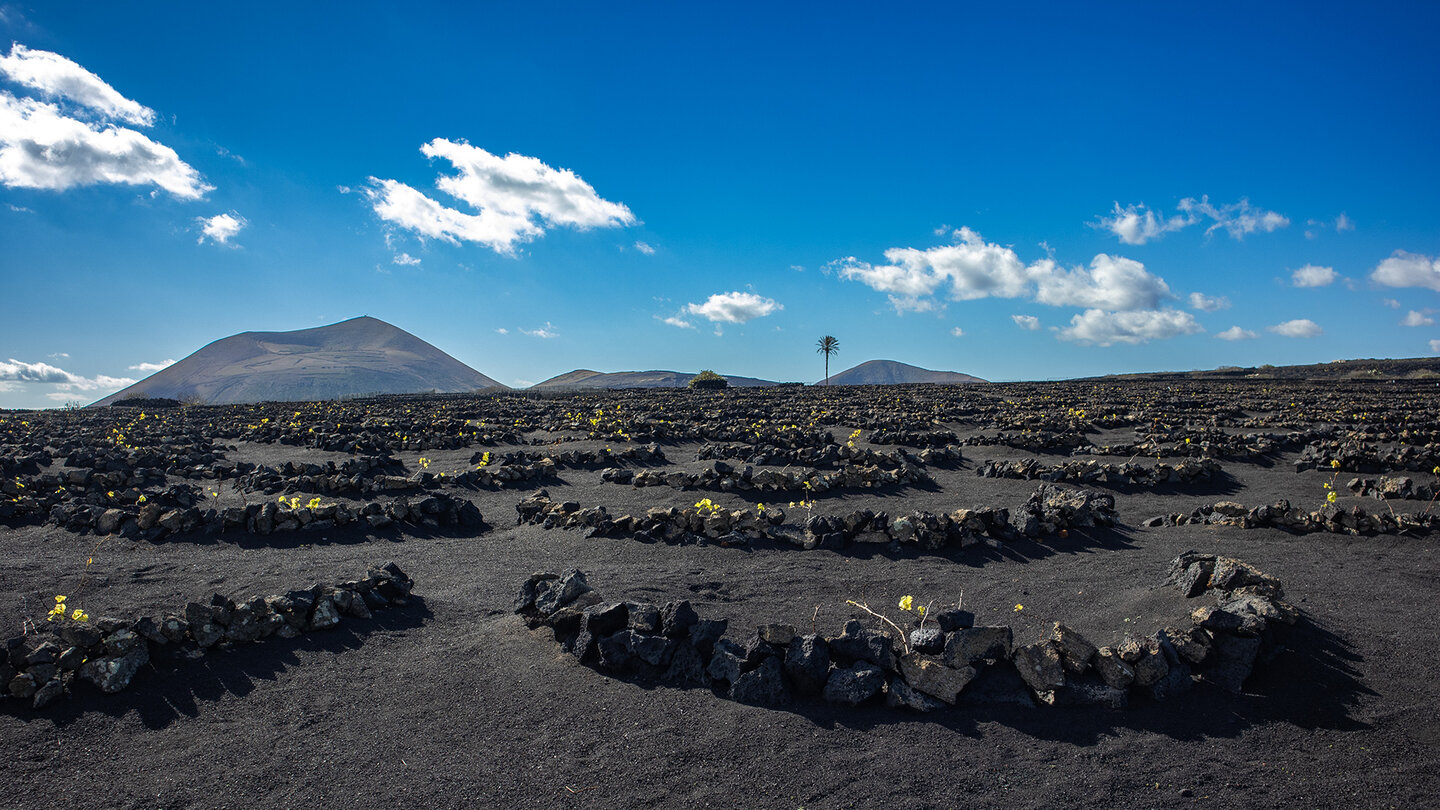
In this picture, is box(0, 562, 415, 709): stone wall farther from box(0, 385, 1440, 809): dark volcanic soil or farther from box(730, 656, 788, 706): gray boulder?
box(730, 656, 788, 706): gray boulder

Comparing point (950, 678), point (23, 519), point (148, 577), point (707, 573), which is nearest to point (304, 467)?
point (23, 519)

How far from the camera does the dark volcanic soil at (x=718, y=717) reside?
448 centimetres

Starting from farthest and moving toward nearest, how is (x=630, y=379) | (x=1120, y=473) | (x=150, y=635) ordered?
(x=630, y=379)
(x=1120, y=473)
(x=150, y=635)

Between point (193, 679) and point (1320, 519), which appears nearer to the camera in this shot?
point (193, 679)

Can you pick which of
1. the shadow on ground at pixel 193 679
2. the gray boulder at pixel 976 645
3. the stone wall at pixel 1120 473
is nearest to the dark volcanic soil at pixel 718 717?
the shadow on ground at pixel 193 679

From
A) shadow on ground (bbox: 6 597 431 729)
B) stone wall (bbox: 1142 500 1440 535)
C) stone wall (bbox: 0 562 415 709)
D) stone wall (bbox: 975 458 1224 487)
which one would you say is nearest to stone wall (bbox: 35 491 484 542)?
stone wall (bbox: 0 562 415 709)

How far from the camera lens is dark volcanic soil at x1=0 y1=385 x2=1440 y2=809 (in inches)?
177

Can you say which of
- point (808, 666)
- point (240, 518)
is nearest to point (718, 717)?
point (808, 666)

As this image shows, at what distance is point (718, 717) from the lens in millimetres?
5344

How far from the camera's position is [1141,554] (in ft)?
31.2

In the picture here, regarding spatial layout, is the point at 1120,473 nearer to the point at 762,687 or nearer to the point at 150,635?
the point at 762,687

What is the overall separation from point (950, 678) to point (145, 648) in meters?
7.33

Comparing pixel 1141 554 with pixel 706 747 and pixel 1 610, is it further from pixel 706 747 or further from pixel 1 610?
pixel 1 610

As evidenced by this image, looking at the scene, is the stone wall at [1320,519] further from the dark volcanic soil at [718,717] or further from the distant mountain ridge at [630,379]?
the distant mountain ridge at [630,379]
